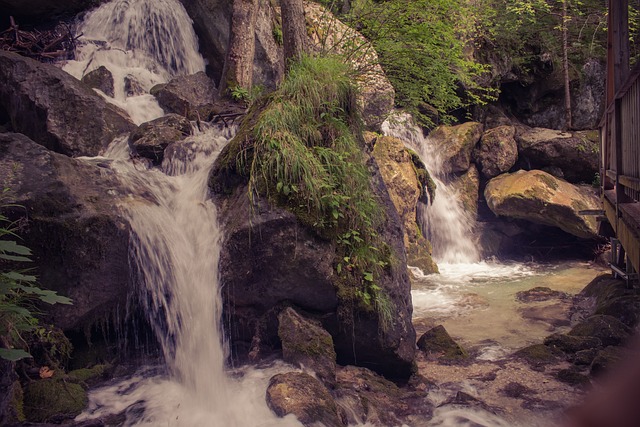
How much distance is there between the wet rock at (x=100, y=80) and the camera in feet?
37.1

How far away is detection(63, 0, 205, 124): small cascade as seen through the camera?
41.9 ft

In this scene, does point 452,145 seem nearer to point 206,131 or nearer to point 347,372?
point 206,131

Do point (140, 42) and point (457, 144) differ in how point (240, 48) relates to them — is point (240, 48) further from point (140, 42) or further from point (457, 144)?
point (457, 144)

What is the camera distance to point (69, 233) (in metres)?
4.76

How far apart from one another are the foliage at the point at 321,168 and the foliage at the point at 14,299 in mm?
2456

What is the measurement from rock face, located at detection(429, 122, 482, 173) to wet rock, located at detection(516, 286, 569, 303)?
5.86 m

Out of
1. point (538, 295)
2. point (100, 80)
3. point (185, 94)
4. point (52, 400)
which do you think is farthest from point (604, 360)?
point (100, 80)

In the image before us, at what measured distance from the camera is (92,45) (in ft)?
43.9

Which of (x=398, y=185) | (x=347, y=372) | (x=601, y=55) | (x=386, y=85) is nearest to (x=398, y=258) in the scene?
(x=347, y=372)

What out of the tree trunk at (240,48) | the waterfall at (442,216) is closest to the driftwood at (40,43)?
the tree trunk at (240,48)

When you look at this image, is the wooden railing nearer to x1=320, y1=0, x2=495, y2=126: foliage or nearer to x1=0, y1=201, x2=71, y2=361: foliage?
x1=320, y1=0, x2=495, y2=126: foliage

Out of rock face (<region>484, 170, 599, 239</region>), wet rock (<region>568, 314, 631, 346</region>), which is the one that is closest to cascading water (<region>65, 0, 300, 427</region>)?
wet rock (<region>568, 314, 631, 346</region>)

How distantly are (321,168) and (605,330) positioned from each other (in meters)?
5.07

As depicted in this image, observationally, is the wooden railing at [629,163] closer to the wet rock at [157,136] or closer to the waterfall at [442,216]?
the waterfall at [442,216]
